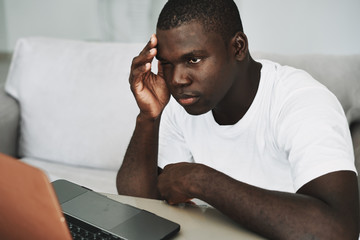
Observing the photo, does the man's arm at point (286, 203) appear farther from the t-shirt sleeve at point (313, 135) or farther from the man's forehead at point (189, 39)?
the man's forehead at point (189, 39)

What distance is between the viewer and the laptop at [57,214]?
435 millimetres

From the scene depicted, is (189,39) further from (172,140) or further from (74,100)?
(74,100)

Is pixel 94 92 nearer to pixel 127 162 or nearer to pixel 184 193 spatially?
pixel 127 162

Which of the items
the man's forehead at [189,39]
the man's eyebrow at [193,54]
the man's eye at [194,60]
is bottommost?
the man's eye at [194,60]

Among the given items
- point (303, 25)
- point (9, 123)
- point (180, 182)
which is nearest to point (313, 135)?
point (180, 182)

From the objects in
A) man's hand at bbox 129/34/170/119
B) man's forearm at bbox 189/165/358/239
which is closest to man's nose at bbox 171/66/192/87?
man's hand at bbox 129/34/170/119

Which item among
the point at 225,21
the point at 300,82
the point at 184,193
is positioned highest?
the point at 225,21

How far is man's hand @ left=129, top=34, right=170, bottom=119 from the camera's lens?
1122 mm

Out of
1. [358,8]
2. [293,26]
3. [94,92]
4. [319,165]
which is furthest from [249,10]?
[319,165]

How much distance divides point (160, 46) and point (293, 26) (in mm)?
1424

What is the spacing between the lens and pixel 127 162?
3.86 feet

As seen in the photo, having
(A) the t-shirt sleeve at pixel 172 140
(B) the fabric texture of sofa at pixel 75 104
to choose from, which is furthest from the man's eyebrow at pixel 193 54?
(B) the fabric texture of sofa at pixel 75 104

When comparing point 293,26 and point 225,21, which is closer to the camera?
point 225,21

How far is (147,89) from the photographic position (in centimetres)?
116
